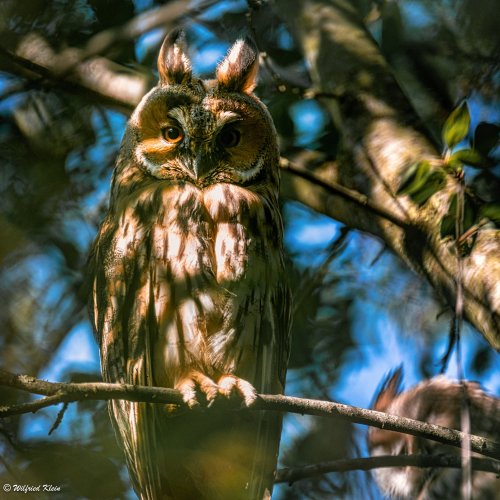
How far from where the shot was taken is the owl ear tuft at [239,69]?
3346mm

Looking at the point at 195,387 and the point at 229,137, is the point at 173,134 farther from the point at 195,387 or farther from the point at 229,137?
the point at 195,387

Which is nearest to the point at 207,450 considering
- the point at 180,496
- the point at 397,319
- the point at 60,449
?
the point at 180,496

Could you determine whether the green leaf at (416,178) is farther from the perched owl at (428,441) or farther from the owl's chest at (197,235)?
the perched owl at (428,441)

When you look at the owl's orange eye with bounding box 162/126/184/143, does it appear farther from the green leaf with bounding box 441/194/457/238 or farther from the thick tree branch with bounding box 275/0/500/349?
the green leaf with bounding box 441/194/457/238

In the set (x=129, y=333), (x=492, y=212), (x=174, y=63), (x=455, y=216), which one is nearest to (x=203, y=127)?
(x=174, y=63)

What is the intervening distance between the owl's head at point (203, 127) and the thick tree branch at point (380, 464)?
1.17 meters

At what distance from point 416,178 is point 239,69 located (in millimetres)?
1115

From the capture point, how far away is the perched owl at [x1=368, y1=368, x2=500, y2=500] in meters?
3.37

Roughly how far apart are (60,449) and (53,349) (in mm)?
534

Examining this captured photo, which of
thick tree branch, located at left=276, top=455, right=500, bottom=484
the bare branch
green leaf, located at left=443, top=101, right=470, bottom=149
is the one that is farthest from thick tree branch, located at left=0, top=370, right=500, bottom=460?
the bare branch

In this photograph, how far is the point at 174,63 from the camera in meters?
3.30

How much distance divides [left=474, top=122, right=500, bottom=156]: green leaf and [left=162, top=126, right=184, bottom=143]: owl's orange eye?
46.5 inches

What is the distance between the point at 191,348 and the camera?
2.74 meters

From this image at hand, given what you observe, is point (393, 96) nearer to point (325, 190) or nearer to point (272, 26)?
point (325, 190)
